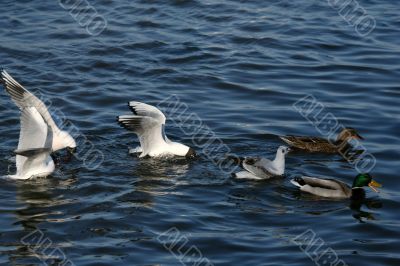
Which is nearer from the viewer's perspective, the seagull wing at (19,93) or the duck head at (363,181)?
the duck head at (363,181)

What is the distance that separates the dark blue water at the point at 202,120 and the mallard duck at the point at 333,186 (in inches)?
5.9

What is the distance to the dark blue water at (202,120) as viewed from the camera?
1277 cm

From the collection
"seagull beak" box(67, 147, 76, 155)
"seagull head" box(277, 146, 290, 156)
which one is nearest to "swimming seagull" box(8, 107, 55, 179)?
"seagull beak" box(67, 147, 76, 155)

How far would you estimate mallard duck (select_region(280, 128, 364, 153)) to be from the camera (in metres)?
16.3

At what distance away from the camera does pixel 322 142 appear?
1652 cm

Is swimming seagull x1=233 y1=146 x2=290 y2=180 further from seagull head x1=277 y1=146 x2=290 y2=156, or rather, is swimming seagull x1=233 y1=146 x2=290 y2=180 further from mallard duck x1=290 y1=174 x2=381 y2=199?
mallard duck x1=290 y1=174 x2=381 y2=199

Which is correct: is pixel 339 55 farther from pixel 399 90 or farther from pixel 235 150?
pixel 235 150

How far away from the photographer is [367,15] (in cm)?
2412

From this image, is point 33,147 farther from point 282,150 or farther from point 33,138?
point 282,150

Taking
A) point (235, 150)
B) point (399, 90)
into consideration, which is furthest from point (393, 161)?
point (399, 90)

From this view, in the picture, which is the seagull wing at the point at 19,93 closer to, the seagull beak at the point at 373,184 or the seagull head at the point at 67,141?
the seagull head at the point at 67,141

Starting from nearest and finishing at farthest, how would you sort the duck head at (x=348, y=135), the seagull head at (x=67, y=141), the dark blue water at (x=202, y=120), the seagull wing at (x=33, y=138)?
the dark blue water at (x=202, y=120)
the seagull wing at (x=33, y=138)
the seagull head at (x=67, y=141)
the duck head at (x=348, y=135)

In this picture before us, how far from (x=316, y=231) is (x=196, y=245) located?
170 centimetres

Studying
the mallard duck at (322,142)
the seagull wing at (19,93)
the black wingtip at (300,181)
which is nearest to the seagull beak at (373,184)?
the black wingtip at (300,181)
